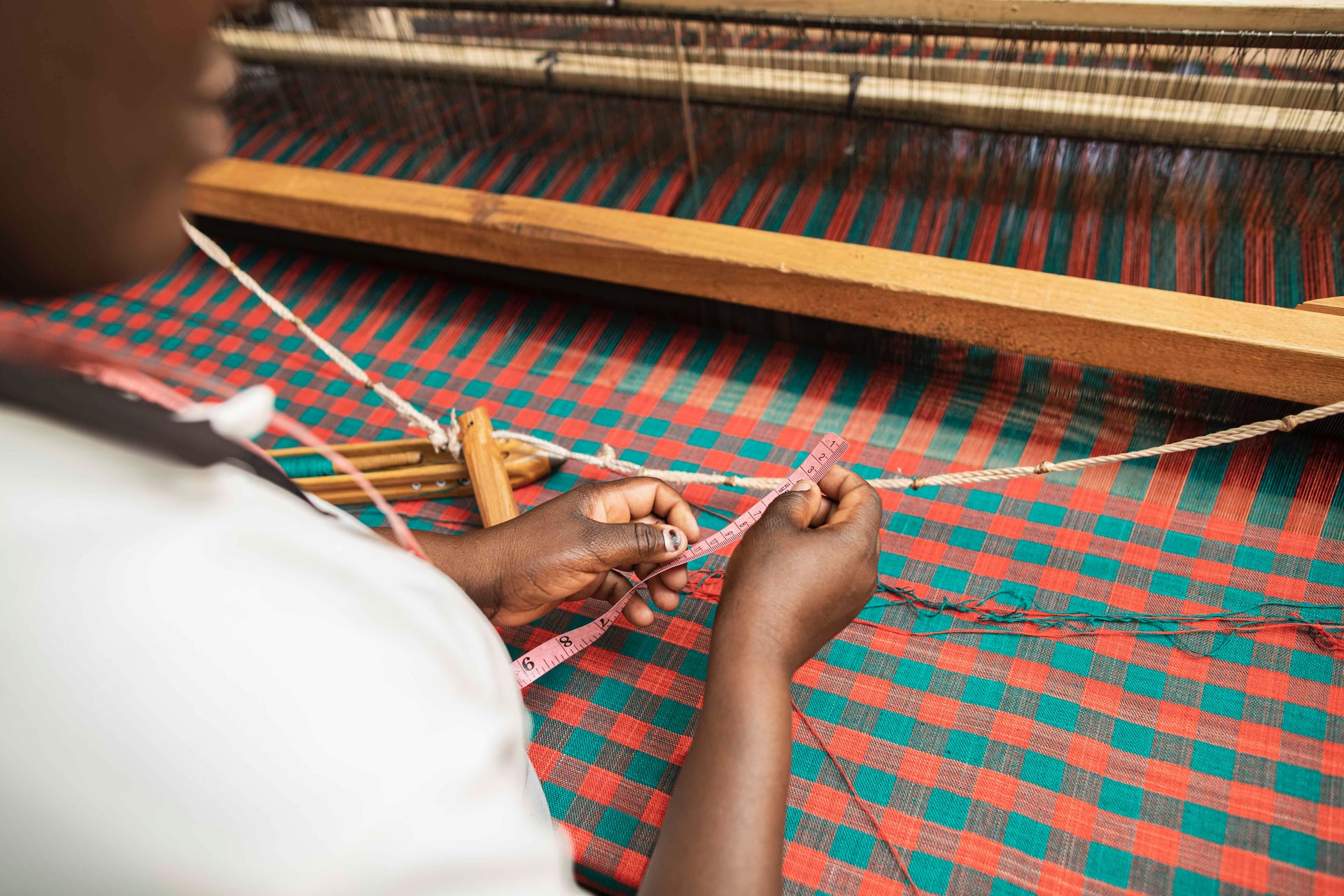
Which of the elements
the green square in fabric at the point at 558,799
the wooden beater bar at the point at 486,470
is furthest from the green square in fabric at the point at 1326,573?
the wooden beater bar at the point at 486,470

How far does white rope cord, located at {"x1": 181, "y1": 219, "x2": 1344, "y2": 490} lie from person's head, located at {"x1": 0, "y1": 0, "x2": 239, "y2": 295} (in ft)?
2.11

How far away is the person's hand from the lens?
1.32 metres

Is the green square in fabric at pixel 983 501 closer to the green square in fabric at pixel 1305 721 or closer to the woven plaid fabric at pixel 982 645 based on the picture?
the woven plaid fabric at pixel 982 645

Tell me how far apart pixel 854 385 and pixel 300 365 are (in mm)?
1282

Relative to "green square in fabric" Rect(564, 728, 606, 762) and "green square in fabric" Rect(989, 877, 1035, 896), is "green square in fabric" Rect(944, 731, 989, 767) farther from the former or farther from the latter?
"green square in fabric" Rect(564, 728, 606, 762)

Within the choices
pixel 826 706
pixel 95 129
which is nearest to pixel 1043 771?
pixel 826 706

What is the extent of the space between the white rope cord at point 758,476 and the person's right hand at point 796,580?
236 mm

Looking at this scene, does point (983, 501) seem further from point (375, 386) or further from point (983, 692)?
point (375, 386)

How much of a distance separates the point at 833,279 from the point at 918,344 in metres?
0.27

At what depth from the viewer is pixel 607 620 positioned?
57.2 inches

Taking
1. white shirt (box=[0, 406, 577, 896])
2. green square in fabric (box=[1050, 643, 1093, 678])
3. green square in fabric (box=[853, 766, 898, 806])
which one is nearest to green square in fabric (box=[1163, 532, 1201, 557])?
green square in fabric (box=[1050, 643, 1093, 678])

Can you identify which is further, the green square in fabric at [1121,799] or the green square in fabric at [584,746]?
the green square in fabric at [584,746]

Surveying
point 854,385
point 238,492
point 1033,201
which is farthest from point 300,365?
point 1033,201

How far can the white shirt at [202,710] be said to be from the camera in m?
0.54
